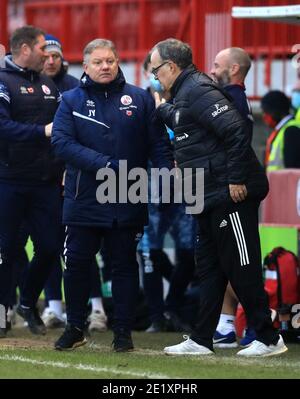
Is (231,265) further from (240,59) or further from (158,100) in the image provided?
(240,59)

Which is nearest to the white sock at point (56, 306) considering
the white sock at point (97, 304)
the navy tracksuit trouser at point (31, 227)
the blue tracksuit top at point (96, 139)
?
the white sock at point (97, 304)

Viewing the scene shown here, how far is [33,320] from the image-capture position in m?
10.2

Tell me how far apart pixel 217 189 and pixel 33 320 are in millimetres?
2625

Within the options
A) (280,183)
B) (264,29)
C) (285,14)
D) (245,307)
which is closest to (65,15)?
(264,29)

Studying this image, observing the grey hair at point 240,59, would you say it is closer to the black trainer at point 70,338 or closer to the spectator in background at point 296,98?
the black trainer at point 70,338

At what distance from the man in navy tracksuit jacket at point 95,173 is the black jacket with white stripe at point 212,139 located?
1.16 ft

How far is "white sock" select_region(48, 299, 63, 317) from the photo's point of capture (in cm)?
1091

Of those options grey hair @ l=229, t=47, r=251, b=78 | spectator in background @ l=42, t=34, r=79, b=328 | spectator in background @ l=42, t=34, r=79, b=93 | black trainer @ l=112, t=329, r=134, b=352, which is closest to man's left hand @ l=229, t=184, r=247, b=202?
black trainer @ l=112, t=329, r=134, b=352

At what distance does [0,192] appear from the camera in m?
9.55

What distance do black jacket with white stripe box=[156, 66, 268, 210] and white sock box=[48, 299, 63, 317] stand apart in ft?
9.84

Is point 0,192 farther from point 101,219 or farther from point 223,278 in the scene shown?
point 223,278

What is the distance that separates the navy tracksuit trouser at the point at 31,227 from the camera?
954cm

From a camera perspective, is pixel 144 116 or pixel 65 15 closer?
pixel 144 116

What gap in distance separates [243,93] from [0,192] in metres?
2.01
